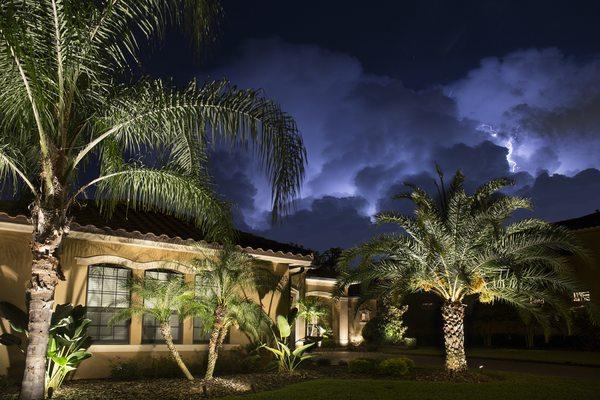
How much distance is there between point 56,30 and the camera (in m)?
8.48

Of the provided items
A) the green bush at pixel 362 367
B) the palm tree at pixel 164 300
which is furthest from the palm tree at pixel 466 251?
the palm tree at pixel 164 300

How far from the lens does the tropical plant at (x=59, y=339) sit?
1048 cm

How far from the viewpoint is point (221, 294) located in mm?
12180

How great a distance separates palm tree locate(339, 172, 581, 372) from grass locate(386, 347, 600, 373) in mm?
8159

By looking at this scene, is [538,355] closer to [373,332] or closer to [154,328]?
[373,332]

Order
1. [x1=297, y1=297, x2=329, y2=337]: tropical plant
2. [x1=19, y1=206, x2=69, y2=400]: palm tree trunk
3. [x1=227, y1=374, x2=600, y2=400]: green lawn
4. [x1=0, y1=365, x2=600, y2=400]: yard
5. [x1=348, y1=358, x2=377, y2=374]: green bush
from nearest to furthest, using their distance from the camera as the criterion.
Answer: [x1=19, y1=206, x2=69, y2=400]: palm tree trunk
[x1=0, y1=365, x2=600, y2=400]: yard
[x1=227, y1=374, x2=600, y2=400]: green lawn
[x1=348, y1=358, x2=377, y2=374]: green bush
[x1=297, y1=297, x2=329, y2=337]: tropical plant

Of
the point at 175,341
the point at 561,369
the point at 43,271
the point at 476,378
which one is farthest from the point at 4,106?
the point at 561,369

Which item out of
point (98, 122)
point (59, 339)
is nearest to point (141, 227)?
point (59, 339)

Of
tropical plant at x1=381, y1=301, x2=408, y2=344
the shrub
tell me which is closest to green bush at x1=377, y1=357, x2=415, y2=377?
the shrub

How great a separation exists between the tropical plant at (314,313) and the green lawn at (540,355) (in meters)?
4.20

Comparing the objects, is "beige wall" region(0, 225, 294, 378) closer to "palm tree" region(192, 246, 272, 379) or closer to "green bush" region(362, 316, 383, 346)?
"palm tree" region(192, 246, 272, 379)

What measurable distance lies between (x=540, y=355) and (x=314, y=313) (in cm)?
935

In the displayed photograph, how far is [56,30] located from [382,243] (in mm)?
9372

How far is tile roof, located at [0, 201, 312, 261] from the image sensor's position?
1315 cm
